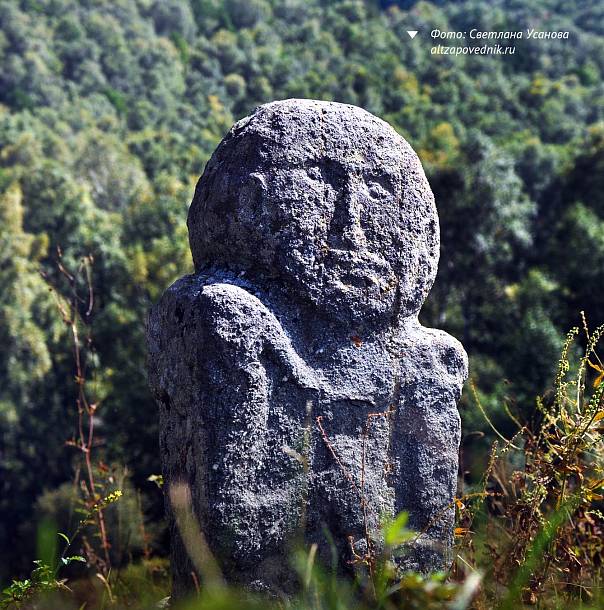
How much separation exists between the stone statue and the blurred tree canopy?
0.83 m

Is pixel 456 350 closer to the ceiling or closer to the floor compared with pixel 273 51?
closer to the floor

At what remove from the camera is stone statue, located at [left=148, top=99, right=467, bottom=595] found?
3.11 m

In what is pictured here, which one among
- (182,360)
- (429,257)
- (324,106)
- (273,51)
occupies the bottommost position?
(182,360)

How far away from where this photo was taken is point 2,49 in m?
60.7

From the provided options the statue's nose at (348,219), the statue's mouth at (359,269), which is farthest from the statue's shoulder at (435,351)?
the statue's nose at (348,219)

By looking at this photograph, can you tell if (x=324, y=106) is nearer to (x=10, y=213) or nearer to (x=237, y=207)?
(x=237, y=207)

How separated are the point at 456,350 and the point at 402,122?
3373 cm

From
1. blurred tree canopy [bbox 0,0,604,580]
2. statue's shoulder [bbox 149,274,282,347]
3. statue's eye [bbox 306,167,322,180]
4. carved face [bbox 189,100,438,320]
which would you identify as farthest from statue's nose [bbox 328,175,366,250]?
blurred tree canopy [bbox 0,0,604,580]

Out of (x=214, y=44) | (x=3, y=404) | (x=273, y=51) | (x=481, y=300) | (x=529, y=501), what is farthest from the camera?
(x=214, y=44)

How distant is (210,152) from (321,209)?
38.4m

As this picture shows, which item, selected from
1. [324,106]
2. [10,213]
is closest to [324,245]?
[324,106]

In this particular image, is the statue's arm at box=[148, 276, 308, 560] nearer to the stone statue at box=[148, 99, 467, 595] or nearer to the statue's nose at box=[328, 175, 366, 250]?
the stone statue at box=[148, 99, 467, 595]

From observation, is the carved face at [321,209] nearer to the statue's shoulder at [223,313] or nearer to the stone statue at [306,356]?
the stone statue at [306,356]

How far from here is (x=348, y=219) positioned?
3357 mm
